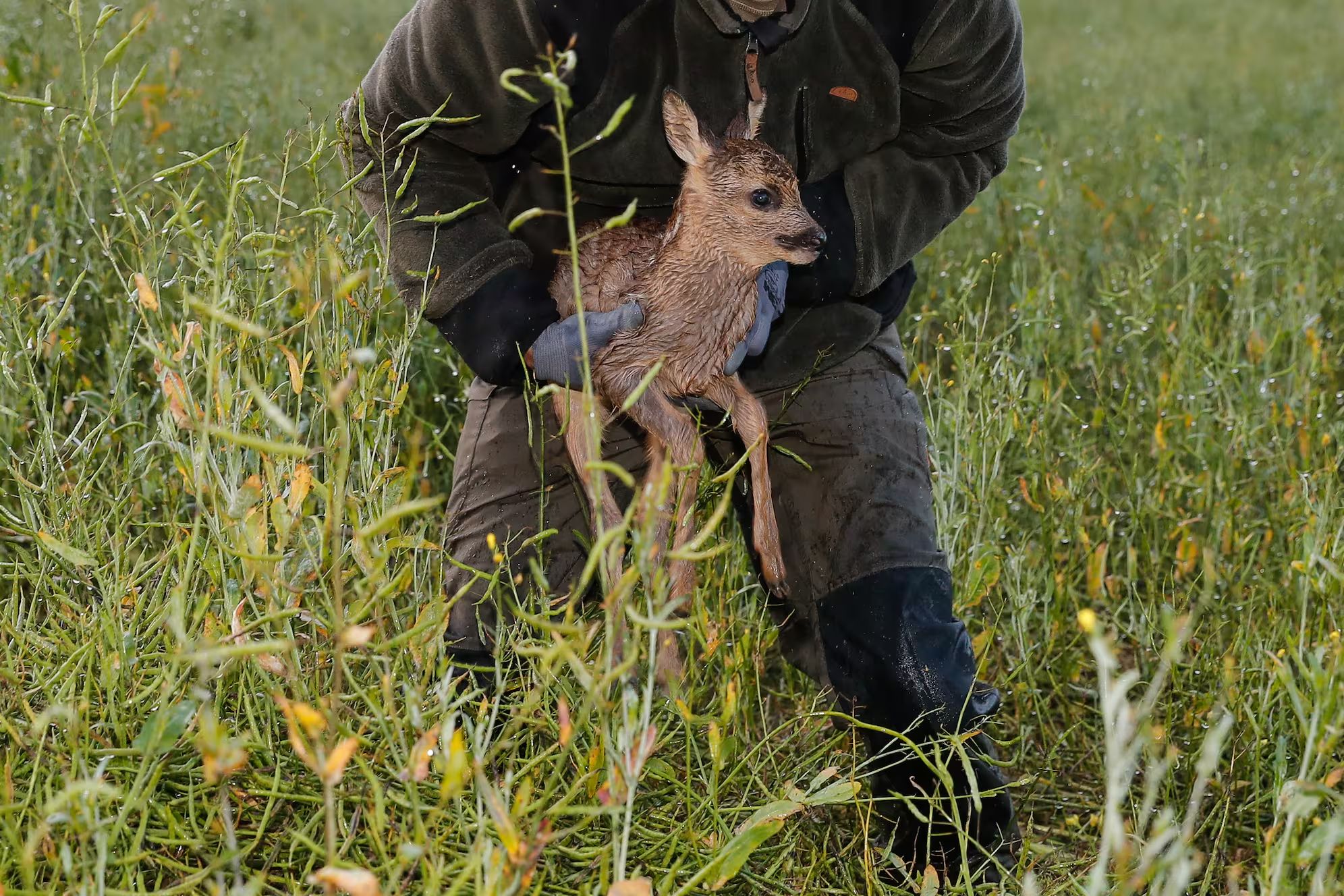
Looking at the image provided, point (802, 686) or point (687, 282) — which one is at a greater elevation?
point (687, 282)

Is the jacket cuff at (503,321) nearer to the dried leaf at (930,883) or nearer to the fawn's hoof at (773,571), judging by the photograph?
the fawn's hoof at (773,571)

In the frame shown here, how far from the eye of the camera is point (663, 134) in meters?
2.71

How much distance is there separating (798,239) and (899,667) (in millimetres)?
902

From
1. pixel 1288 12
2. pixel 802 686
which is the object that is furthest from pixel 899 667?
pixel 1288 12

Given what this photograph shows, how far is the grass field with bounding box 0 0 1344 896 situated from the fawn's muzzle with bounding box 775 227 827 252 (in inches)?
27.8

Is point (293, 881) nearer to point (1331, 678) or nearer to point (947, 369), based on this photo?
point (1331, 678)

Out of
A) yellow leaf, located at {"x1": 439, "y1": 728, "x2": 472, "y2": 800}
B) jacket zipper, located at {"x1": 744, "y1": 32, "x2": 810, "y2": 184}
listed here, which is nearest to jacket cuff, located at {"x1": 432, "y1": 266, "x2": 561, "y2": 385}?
jacket zipper, located at {"x1": 744, "y1": 32, "x2": 810, "y2": 184}

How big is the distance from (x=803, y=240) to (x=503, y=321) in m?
0.62

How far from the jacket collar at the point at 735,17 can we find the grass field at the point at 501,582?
0.81m

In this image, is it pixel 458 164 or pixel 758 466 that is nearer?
pixel 758 466

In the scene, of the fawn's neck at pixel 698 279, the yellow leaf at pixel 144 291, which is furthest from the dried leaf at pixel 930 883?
the yellow leaf at pixel 144 291

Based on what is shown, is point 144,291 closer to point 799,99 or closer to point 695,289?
point 695,289

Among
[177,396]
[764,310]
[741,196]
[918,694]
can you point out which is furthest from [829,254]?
[177,396]

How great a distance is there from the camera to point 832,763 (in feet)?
9.41
